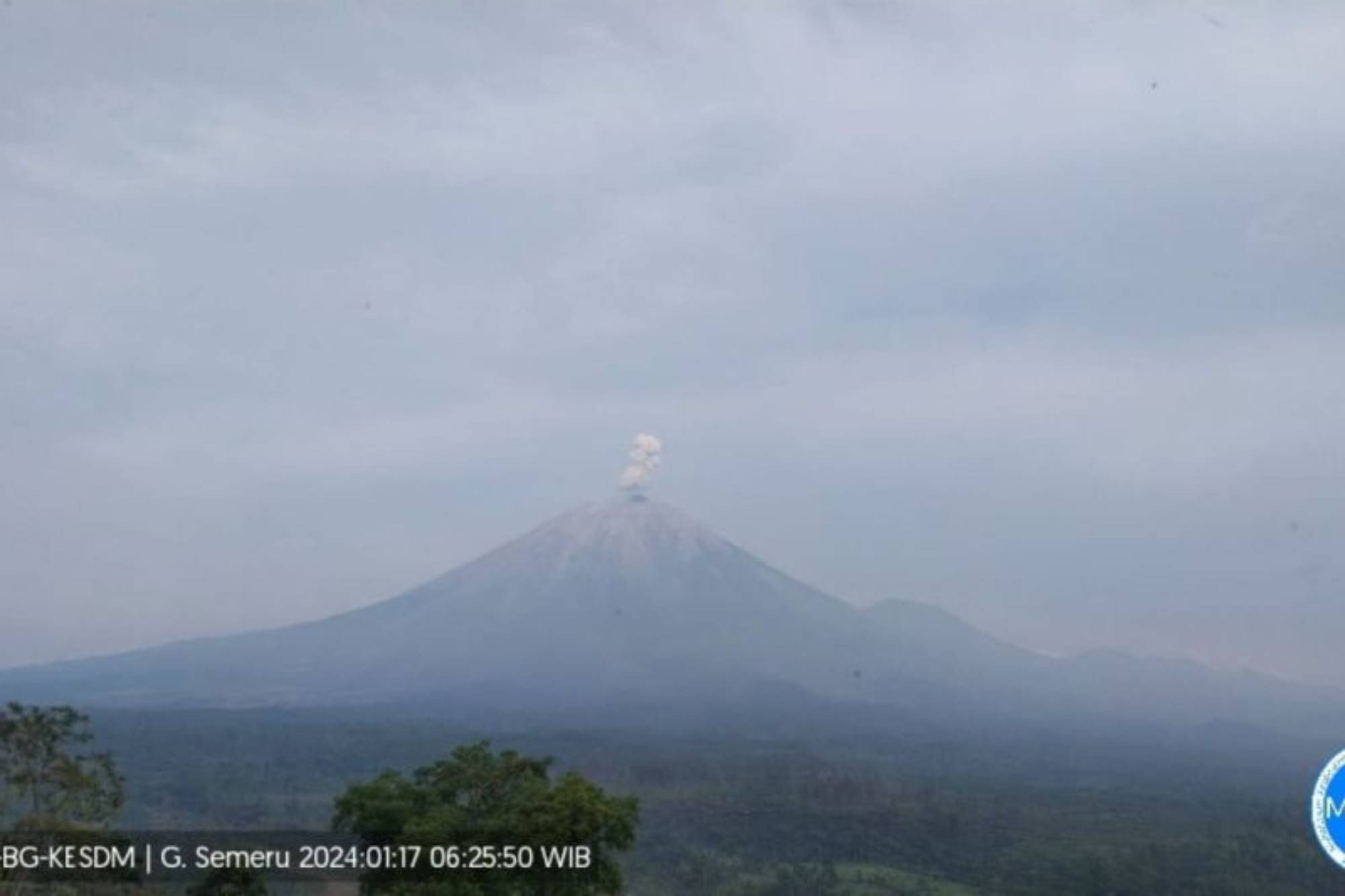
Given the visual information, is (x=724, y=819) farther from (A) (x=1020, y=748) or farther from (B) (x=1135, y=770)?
(A) (x=1020, y=748)

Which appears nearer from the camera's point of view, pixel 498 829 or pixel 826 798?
pixel 498 829

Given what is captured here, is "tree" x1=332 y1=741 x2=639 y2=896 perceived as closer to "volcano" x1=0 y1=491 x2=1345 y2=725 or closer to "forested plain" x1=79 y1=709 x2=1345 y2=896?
"forested plain" x1=79 y1=709 x2=1345 y2=896

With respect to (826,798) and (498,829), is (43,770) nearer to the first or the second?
(498,829)

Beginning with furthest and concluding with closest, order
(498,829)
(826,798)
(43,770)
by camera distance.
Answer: (826,798) → (43,770) → (498,829)

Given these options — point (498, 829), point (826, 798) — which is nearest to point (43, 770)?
point (498, 829)

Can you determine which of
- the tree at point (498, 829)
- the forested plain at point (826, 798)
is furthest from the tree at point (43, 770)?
the forested plain at point (826, 798)

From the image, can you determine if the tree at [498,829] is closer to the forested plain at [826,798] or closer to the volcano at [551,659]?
the forested plain at [826,798]

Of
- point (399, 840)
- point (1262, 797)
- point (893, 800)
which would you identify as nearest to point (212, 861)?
point (399, 840)

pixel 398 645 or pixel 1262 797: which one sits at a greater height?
pixel 398 645
